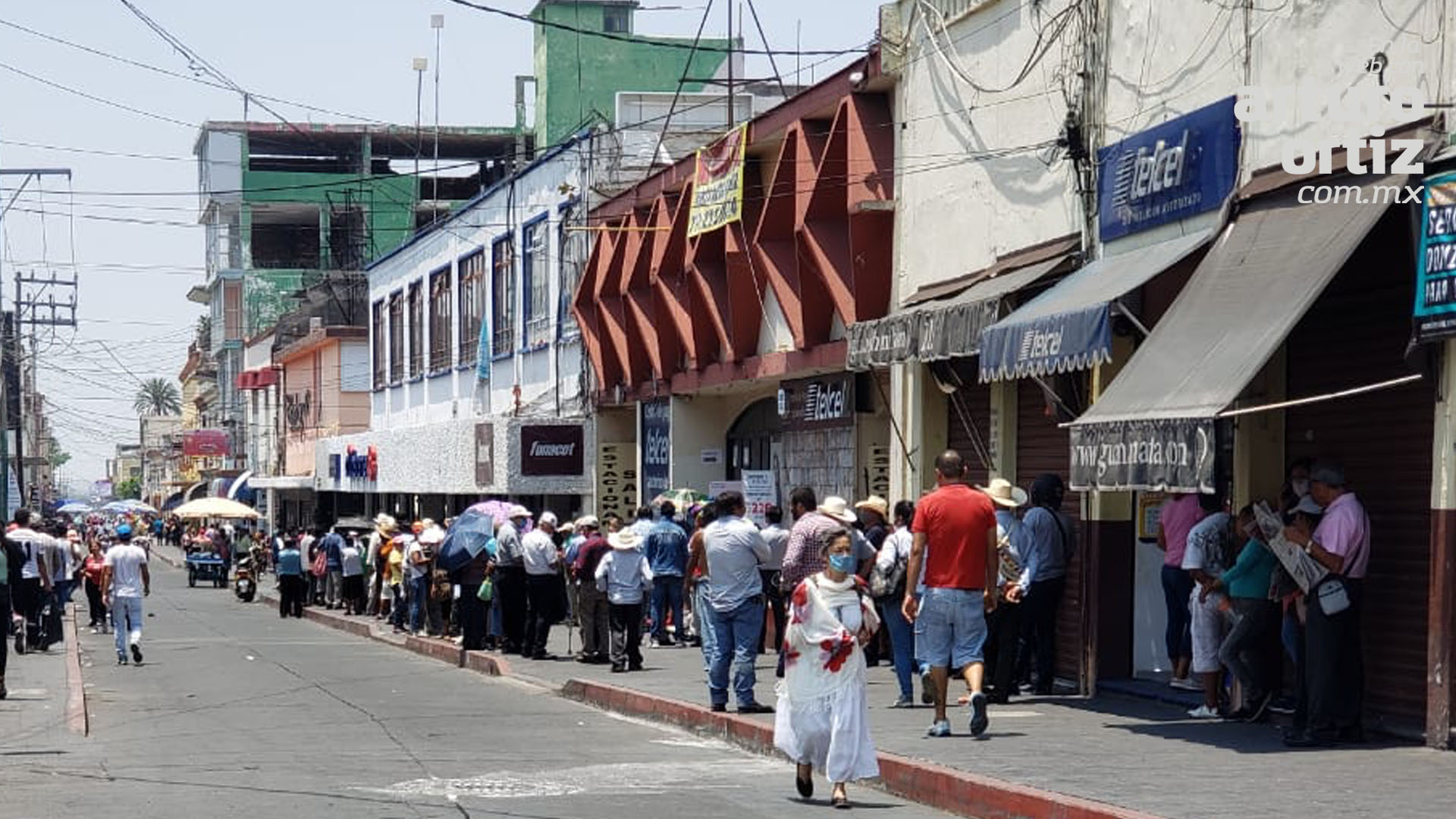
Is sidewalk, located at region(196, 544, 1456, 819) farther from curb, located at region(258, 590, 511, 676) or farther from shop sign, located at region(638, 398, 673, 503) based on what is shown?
shop sign, located at region(638, 398, 673, 503)

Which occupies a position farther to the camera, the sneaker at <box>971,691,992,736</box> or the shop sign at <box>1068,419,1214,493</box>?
the sneaker at <box>971,691,992,736</box>

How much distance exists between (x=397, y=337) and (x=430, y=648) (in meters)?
29.3

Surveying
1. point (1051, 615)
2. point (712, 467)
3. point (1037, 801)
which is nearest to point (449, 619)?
point (712, 467)

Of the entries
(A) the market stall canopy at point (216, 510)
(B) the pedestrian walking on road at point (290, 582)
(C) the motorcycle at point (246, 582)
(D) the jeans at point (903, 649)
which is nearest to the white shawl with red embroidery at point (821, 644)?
(D) the jeans at point (903, 649)

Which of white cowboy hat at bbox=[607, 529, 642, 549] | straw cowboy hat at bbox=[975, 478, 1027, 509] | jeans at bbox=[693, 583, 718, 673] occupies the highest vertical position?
straw cowboy hat at bbox=[975, 478, 1027, 509]

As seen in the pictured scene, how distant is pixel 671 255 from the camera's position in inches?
1287

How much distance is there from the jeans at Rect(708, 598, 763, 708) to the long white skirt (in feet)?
14.0

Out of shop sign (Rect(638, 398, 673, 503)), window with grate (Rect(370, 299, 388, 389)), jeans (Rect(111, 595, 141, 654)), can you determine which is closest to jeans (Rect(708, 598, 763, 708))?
jeans (Rect(111, 595, 141, 654))

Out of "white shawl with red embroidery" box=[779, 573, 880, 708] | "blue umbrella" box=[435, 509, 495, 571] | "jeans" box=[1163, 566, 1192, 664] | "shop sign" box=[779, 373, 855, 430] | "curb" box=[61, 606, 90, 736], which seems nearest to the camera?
"white shawl with red embroidery" box=[779, 573, 880, 708]

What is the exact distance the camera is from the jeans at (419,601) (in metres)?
33.1

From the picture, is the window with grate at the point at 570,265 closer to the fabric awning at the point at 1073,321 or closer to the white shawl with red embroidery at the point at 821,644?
the fabric awning at the point at 1073,321

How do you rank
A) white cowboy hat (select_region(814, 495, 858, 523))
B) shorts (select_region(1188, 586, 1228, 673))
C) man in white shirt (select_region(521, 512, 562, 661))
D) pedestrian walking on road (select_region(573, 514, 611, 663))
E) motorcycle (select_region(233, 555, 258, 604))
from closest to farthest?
shorts (select_region(1188, 586, 1228, 673)) < white cowboy hat (select_region(814, 495, 858, 523)) < pedestrian walking on road (select_region(573, 514, 611, 663)) < man in white shirt (select_region(521, 512, 562, 661)) < motorcycle (select_region(233, 555, 258, 604))

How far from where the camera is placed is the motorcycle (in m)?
53.2

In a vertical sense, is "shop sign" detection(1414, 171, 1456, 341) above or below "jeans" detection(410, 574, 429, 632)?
above
